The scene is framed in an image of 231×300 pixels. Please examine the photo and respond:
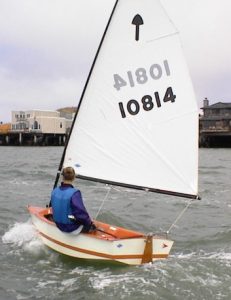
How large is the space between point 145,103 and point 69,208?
93.0 inches

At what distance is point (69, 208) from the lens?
834 cm

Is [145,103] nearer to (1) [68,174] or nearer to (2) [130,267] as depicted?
(1) [68,174]

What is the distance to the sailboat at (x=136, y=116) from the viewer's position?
29.0 ft

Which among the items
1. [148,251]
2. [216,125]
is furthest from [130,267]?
[216,125]

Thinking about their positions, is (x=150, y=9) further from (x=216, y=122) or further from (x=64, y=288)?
(x=216, y=122)

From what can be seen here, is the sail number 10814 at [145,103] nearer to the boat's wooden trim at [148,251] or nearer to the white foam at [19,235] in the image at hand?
the boat's wooden trim at [148,251]

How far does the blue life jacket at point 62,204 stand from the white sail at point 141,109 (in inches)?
39.0

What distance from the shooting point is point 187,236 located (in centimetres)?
1180

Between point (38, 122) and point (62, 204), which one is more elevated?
point (38, 122)

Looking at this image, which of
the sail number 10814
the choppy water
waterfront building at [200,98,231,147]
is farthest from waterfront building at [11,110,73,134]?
the sail number 10814

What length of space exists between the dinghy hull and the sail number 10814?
2.20 meters

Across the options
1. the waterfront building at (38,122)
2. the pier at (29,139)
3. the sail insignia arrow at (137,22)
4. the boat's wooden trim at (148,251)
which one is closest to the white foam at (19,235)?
the boat's wooden trim at (148,251)

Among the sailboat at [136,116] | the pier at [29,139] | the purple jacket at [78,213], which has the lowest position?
the pier at [29,139]

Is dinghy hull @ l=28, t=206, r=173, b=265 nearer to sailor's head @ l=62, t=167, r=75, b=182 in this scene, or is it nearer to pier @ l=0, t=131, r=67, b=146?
sailor's head @ l=62, t=167, r=75, b=182
